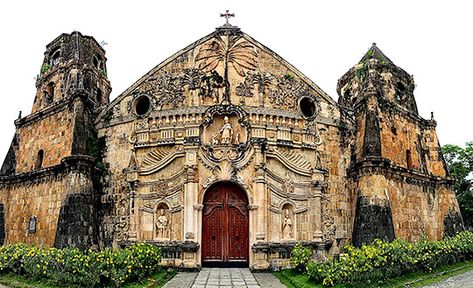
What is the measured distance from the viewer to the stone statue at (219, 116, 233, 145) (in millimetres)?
16125

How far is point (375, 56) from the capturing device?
20.4 m

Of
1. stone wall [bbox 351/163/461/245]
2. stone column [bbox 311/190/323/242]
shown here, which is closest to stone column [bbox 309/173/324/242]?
stone column [bbox 311/190/323/242]

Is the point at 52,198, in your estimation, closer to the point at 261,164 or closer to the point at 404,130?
the point at 261,164

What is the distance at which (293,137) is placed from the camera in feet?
55.0

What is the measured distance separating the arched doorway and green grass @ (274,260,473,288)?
1761 mm

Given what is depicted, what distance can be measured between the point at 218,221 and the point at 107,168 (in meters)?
4.82

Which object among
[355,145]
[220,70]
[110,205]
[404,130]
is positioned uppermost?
[220,70]

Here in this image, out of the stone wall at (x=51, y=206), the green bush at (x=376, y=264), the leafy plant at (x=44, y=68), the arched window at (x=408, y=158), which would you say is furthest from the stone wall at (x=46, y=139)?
the arched window at (x=408, y=158)

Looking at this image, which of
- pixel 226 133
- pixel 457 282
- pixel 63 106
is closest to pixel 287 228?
pixel 226 133

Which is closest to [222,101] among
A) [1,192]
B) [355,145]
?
[355,145]

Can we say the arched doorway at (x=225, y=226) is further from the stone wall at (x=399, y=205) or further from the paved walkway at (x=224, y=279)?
the stone wall at (x=399, y=205)

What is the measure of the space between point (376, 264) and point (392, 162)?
697cm

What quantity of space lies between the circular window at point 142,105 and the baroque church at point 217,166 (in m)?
0.05

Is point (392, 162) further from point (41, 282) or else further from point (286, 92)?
point (41, 282)
